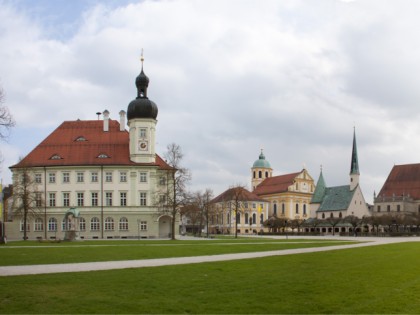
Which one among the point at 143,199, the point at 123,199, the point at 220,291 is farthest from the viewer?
the point at 143,199

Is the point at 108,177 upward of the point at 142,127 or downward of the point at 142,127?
downward

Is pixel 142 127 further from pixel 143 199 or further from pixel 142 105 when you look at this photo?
pixel 143 199

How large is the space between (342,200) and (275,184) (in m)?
18.1

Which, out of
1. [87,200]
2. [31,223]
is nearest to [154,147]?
[87,200]

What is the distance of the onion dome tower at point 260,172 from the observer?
142 m

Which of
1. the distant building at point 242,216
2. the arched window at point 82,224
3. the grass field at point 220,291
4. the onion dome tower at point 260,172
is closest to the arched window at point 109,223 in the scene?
the arched window at point 82,224

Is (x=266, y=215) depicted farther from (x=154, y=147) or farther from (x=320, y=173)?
(x=154, y=147)

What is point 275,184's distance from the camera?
5103 inches

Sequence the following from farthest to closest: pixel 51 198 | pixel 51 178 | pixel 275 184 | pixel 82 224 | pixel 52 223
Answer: pixel 275 184 < pixel 51 178 < pixel 51 198 < pixel 52 223 < pixel 82 224

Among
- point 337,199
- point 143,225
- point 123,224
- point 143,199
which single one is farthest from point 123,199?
point 337,199

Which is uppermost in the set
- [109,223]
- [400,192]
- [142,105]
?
[142,105]

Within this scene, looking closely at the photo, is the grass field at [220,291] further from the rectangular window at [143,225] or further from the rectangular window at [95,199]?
the rectangular window at [95,199]

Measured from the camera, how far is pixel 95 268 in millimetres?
20438

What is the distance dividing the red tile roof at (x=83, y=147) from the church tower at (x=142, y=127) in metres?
1.41
